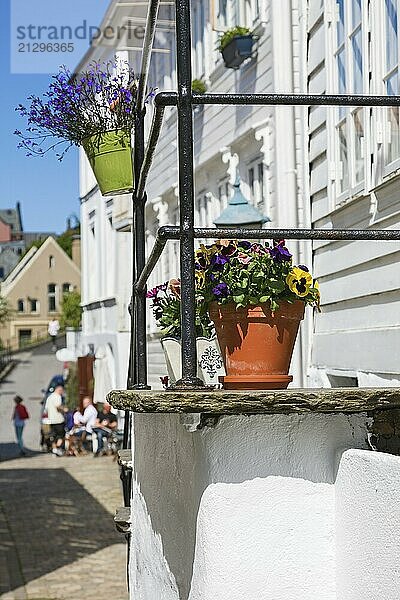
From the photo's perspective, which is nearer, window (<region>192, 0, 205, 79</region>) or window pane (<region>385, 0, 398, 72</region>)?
window pane (<region>385, 0, 398, 72</region>)

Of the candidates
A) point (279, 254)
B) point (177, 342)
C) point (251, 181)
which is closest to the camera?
point (279, 254)

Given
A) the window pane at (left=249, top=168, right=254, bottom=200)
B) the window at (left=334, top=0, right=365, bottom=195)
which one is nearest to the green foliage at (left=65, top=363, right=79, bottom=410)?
the window pane at (left=249, top=168, right=254, bottom=200)

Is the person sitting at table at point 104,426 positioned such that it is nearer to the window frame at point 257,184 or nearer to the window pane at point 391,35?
the window frame at point 257,184

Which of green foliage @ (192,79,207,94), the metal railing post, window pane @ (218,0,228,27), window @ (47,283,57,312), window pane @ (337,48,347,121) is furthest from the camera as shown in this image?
window @ (47,283,57,312)

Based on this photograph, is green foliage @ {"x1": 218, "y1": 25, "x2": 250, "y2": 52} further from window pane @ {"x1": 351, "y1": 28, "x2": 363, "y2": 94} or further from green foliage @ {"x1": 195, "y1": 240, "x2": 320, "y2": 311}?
green foliage @ {"x1": 195, "y1": 240, "x2": 320, "y2": 311}

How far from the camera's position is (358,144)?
6891mm

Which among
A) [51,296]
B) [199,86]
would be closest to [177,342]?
[199,86]

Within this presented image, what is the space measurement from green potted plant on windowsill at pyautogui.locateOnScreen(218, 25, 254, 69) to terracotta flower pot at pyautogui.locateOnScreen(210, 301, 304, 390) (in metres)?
7.59

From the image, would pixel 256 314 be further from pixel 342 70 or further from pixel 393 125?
pixel 342 70

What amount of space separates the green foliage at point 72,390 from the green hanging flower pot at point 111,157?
27199 mm

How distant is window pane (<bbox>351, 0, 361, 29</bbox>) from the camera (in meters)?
6.81

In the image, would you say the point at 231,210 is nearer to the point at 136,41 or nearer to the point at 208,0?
the point at 208,0

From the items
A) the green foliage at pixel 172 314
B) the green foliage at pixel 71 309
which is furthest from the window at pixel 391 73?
the green foliage at pixel 71 309

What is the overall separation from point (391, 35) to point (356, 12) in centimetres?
80
